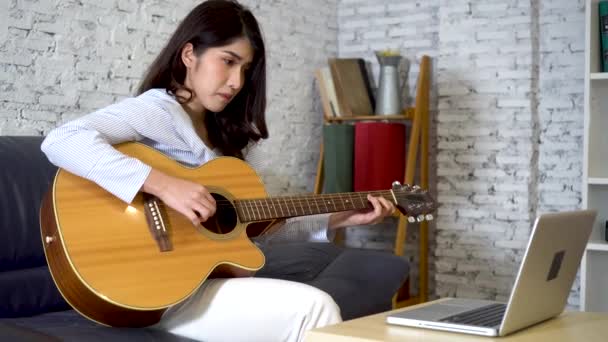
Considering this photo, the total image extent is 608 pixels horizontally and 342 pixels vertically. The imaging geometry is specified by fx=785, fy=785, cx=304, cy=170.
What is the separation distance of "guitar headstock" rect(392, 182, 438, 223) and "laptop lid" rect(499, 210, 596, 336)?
0.64 meters

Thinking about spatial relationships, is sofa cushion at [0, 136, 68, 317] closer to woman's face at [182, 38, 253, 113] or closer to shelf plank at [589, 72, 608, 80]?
woman's face at [182, 38, 253, 113]

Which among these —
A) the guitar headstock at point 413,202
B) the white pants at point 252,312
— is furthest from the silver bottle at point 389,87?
the white pants at point 252,312

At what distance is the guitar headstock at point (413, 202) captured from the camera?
7.41ft

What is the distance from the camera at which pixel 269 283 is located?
179cm

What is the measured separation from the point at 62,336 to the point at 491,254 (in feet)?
8.54

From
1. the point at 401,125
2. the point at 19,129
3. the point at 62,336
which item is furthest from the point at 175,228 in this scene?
the point at 401,125

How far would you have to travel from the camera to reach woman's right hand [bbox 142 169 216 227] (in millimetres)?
1816

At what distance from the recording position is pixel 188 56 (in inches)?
84.7

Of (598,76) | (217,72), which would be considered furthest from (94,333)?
(598,76)

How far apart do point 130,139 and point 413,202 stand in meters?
0.83

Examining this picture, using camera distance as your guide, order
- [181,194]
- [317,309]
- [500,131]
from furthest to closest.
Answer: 1. [500,131]
2. [181,194]
3. [317,309]

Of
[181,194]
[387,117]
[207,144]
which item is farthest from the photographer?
[387,117]

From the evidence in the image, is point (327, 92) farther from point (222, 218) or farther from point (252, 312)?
point (252, 312)

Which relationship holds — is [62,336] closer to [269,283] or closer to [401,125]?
[269,283]
